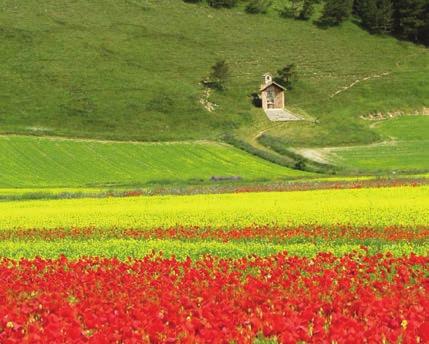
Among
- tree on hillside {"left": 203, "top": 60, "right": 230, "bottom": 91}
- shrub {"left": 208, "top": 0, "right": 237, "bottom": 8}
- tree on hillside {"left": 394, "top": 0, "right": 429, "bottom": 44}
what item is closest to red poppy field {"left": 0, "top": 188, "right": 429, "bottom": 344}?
tree on hillside {"left": 203, "top": 60, "right": 230, "bottom": 91}

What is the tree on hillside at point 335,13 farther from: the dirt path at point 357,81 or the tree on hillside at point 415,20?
the dirt path at point 357,81

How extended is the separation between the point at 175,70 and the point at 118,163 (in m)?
53.9

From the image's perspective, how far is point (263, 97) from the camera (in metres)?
106

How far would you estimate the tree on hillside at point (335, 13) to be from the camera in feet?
516

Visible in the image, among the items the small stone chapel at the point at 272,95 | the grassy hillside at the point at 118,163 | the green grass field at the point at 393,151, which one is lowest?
the grassy hillside at the point at 118,163

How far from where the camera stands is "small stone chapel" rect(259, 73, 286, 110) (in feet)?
348

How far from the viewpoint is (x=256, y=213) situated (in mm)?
27062

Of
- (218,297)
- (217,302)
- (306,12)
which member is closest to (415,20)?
(306,12)

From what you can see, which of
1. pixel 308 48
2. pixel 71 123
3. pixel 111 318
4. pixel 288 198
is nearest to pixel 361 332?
pixel 111 318

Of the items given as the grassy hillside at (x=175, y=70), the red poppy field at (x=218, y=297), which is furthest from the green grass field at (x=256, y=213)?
the grassy hillside at (x=175, y=70)

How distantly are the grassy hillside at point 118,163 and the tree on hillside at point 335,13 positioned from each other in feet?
277

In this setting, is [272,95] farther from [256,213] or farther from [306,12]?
[256,213]

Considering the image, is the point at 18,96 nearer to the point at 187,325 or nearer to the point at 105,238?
the point at 105,238

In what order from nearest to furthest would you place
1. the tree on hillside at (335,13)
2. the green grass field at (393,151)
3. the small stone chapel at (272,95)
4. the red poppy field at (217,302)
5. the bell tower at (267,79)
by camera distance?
1. the red poppy field at (217,302)
2. the green grass field at (393,151)
3. the small stone chapel at (272,95)
4. the bell tower at (267,79)
5. the tree on hillside at (335,13)
